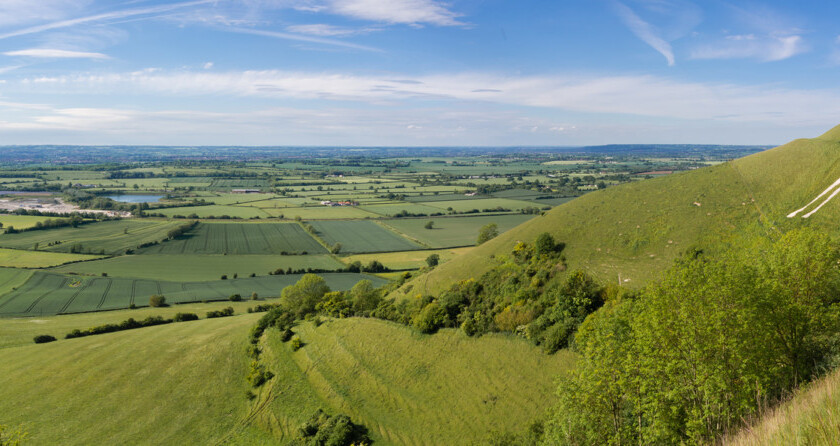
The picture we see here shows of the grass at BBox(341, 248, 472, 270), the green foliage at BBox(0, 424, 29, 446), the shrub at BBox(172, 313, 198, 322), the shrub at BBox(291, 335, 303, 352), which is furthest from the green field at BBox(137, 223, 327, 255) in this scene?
the green foliage at BBox(0, 424, 29, 446)

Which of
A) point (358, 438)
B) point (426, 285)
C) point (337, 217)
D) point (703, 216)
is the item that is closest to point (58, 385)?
point (358, 438)

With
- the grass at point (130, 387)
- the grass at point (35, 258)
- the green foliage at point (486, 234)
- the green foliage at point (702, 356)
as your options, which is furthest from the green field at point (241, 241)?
the green foliage at point (702, 356)

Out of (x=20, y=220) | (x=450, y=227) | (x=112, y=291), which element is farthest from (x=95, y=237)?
(x=450, y=227)

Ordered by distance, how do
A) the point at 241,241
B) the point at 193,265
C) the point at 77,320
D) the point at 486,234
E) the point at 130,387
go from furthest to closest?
the point at 241,241 → the point at 193,265 → the point at 486,234 → the point at 77,320 → the point at 130,387

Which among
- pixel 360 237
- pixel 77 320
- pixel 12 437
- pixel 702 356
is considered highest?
pixel 702 356

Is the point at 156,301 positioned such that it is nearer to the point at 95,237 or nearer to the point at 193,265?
the point at 193,265

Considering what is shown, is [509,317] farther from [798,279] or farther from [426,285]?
[798,279]

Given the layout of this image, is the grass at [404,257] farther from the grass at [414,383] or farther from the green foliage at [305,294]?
the grass at [414,383]
